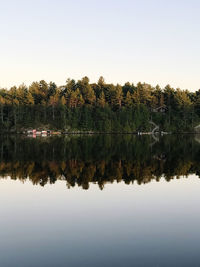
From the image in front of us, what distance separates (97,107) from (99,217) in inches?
5046

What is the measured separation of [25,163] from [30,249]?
22608 millimetres

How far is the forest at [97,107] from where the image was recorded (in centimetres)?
13350

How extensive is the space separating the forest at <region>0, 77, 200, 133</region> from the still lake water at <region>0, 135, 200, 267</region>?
10517 centimetres

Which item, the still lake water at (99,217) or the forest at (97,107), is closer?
the still lake water at (99,217)

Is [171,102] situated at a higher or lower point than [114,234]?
higher

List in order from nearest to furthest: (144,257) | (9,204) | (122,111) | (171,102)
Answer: (144,257)
(9,204)
(122,111)
(171,102)

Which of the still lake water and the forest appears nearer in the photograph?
the still lake water

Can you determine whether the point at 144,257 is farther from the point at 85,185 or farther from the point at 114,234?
the point at 85,185

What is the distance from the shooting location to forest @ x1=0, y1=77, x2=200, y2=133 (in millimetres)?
133500

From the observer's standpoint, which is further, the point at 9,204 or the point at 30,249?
the point at 9,204

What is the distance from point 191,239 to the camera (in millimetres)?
12766

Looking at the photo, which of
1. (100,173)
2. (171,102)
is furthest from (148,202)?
(171,102)

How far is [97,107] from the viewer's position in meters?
143

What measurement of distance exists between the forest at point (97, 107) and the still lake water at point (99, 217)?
105m
